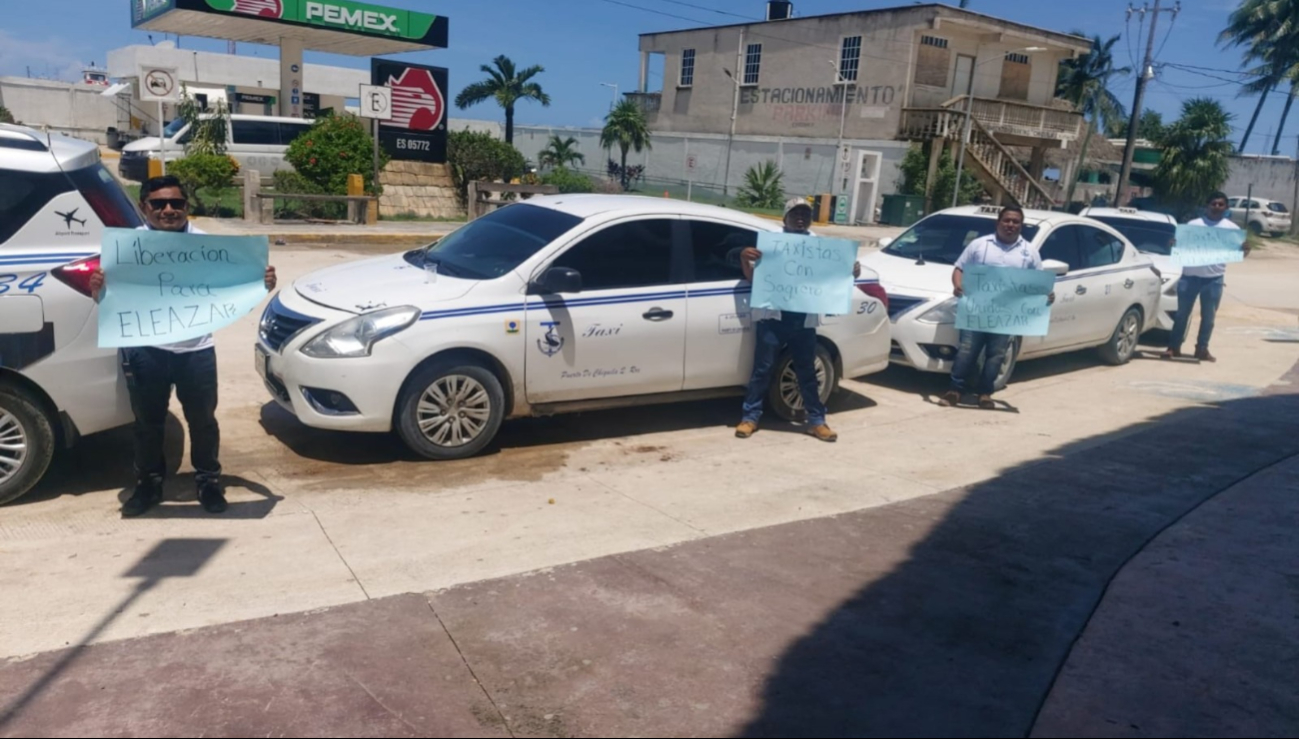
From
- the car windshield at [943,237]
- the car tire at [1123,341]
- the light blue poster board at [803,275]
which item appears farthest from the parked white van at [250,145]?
the light blue poster board at [803,275]

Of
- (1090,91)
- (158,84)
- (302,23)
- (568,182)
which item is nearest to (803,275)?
(158,84)

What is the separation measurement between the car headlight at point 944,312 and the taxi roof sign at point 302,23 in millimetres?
19054

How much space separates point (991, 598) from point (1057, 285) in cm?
648

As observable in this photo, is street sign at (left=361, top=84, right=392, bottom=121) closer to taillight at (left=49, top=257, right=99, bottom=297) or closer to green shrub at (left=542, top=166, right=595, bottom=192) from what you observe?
green shrub at (left=542, top=166, right=595, bottom=192)

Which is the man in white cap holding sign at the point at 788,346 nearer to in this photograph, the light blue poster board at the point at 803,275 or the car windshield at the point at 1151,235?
the light blue poster board at the point at 803,275

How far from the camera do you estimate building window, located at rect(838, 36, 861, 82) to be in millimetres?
41250

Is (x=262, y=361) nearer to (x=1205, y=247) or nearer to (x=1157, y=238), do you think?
(x=1205, y=247)

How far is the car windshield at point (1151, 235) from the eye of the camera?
14.2 meters

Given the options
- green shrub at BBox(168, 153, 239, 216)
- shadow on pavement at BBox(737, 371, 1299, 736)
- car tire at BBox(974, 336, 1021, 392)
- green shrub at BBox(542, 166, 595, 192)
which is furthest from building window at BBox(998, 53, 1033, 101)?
shadow on pavement at BBox(737, 371, 1299, 736)

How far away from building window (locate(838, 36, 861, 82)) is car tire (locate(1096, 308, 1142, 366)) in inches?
1221

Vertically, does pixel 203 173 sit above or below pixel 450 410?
above

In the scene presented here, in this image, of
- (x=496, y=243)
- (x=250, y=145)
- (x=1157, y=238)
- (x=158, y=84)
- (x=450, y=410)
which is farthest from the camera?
(x=250, y=145)

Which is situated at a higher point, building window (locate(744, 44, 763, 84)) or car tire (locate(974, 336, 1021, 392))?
building window (locate(744, 44, 763, 84))

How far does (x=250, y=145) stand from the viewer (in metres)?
24.4
